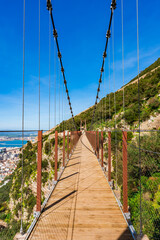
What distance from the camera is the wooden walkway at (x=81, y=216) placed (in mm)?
1925

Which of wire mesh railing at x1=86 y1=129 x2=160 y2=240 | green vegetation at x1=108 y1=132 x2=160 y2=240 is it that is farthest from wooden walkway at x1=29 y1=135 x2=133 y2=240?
green vegetation at x1=108 y1=132 x2=160 y2=240

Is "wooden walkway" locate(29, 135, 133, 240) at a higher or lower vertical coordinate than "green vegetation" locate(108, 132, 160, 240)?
higher

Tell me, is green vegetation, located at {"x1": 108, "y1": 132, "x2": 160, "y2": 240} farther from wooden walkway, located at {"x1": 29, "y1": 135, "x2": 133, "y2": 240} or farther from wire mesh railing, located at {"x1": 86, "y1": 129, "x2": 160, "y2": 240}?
wooden walkway, located at {"x1": 29, "y1": 135, "x2": 133, "y2": 240}

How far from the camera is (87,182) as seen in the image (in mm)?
3908

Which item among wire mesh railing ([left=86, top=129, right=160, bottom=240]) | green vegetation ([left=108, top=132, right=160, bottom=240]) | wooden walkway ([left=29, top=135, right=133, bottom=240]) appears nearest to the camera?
wooden walkway ([left=29, top=135, right=133, bottom=240])

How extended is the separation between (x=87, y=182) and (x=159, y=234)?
2.11 metres

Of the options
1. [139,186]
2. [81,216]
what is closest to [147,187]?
[139,186]

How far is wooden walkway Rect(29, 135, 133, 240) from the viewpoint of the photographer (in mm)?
1925

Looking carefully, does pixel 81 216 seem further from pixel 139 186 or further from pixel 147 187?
pixel 139 186

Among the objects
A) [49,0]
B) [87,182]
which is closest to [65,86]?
[49,0]

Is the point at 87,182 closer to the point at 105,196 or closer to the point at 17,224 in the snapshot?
the point at 105,196

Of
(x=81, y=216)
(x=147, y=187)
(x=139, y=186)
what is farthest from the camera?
(x=139, y=186)

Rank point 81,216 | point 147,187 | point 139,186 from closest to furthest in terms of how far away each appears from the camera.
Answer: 1. point 81,216
2. point 147,187
3. point 139,186

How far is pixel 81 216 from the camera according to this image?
92.0 inches
